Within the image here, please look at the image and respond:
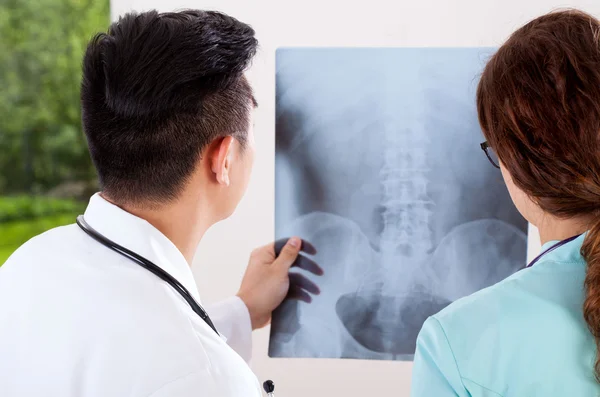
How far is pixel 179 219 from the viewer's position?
956 mm

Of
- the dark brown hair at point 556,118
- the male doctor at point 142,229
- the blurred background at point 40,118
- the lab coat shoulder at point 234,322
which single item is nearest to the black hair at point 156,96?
the male doctor at point 142,229

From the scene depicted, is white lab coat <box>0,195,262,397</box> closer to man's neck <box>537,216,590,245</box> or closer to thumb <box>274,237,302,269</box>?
man's neck <box>537,216,590,245</box>

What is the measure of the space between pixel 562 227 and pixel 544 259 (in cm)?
6

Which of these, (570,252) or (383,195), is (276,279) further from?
(570,252)

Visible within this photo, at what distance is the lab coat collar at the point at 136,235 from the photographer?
87cm

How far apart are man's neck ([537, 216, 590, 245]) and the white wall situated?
2.04 feet

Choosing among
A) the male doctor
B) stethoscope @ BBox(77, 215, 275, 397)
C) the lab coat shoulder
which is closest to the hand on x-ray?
the lab coat shoulder

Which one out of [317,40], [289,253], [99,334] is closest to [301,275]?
[289,253]

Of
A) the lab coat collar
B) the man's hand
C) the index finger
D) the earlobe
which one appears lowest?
the man's hand

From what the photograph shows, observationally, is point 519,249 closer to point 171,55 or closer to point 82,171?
point 171,55

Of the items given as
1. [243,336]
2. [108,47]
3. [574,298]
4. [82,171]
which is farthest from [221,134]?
[82,171]

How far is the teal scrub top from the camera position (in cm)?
80

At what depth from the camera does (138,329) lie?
75 cm

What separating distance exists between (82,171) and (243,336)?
1870 mm
